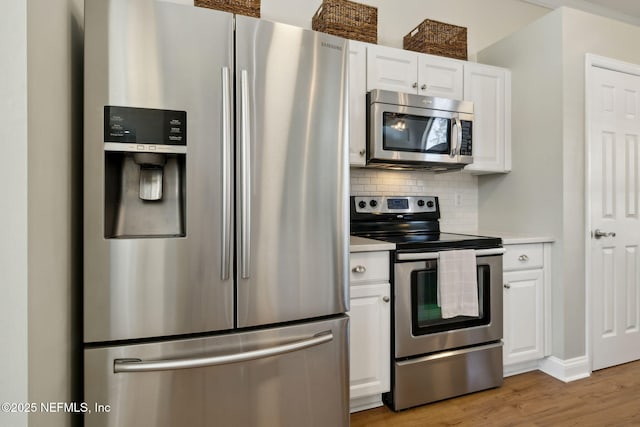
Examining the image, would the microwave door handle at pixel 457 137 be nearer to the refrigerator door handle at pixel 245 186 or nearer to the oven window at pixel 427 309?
the oven window at pixel 427 309

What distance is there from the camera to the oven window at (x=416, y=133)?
2211mm

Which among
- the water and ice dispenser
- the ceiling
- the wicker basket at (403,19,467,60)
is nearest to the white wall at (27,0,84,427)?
the water and ice dispenser

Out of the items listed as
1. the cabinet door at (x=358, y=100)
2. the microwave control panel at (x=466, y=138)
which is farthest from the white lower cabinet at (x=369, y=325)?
the microwave control panel at (x=466, y=138)

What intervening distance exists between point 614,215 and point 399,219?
1.50 m

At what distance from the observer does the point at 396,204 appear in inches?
98.4

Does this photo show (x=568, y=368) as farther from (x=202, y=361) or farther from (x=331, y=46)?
(x=331, y=46)

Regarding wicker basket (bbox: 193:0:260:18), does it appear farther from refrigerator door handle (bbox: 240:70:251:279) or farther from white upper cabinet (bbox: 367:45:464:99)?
refrigerator door handle (bbox: 240:70:251:279)

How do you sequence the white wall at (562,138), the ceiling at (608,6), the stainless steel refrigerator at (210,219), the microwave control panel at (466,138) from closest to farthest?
the stainless steel refrigerator at (210,219), the white wall at (562,138), the microwave control panel at (466,138), the ceiling at (608,6)

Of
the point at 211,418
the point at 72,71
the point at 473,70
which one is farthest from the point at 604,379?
the point at 72,71

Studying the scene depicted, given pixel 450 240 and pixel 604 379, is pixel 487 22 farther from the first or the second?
pixel 604 379

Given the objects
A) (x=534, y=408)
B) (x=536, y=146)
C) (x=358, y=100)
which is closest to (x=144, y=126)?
(x=358, y=100)

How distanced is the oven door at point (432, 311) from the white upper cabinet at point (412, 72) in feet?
3.71
